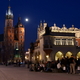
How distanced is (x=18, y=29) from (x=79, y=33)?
66195 millimetres

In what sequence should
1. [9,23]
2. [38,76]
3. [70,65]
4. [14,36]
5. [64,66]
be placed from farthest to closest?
1. [14,36]
2. [9,23]
3. [64,66]
4. [70,65]
5. [38,76]

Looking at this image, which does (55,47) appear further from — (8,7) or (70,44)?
(8,7)

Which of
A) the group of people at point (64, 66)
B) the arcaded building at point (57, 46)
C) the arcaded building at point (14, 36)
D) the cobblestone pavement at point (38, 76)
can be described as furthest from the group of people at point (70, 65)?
the arcaded building at point (14, 36)

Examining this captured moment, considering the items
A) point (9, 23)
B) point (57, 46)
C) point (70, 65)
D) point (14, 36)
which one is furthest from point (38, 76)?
point (14, 36)

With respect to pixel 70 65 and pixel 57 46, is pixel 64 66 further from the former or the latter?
pixel 57 46

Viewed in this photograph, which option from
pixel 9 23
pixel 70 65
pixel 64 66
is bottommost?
pixel 64 66

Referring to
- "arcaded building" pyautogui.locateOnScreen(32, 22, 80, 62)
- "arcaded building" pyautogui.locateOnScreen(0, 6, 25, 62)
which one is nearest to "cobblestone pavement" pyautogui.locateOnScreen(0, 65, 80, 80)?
"arcaded building" pyautogui.locateOnScreen(32, 22, 80, 62)

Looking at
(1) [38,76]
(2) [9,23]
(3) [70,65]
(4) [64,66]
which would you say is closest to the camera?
(1) [38,76]

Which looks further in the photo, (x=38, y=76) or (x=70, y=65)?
(x=70, y=65)

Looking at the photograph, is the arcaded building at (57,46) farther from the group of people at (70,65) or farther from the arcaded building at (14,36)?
the arcaded building at (14,36)

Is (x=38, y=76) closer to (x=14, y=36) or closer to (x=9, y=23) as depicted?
(x=9, y=23)

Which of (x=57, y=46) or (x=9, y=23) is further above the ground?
(x=9, y=23)

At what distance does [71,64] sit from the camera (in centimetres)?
2019

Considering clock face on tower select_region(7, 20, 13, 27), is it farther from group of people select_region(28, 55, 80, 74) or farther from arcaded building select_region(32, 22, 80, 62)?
group of people select_region(28, 55, 80, 74)
